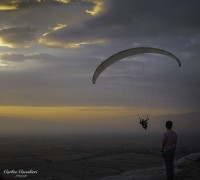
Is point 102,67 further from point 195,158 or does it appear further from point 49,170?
point 49,170

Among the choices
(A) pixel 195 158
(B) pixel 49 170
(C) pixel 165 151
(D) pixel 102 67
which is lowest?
(B) pixel 49 170

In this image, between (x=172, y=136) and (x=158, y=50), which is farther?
(x=158, y=50)

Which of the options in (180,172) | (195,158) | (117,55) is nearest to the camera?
(180,172)

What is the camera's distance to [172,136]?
480 inches

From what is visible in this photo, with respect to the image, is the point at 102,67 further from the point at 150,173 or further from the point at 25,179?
the point at 25,179

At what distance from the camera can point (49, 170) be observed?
6438 cm

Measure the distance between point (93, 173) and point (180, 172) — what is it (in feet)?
146

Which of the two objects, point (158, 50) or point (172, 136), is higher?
point (158, 50)

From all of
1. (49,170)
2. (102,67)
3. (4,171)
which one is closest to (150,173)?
(102,67)

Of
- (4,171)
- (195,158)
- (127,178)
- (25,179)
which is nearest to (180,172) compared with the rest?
(127,178)

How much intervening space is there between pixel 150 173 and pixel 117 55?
6904 millimetres

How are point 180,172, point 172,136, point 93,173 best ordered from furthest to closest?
point 93,173
point 180,172
point 172,136

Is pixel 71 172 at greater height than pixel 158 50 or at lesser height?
lesser

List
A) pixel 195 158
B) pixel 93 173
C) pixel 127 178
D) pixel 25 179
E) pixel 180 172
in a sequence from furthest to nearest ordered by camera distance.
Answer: pixel 93 173
pixel 25 179
pixel 195 158
pixel 180 172
pixel 127 178
